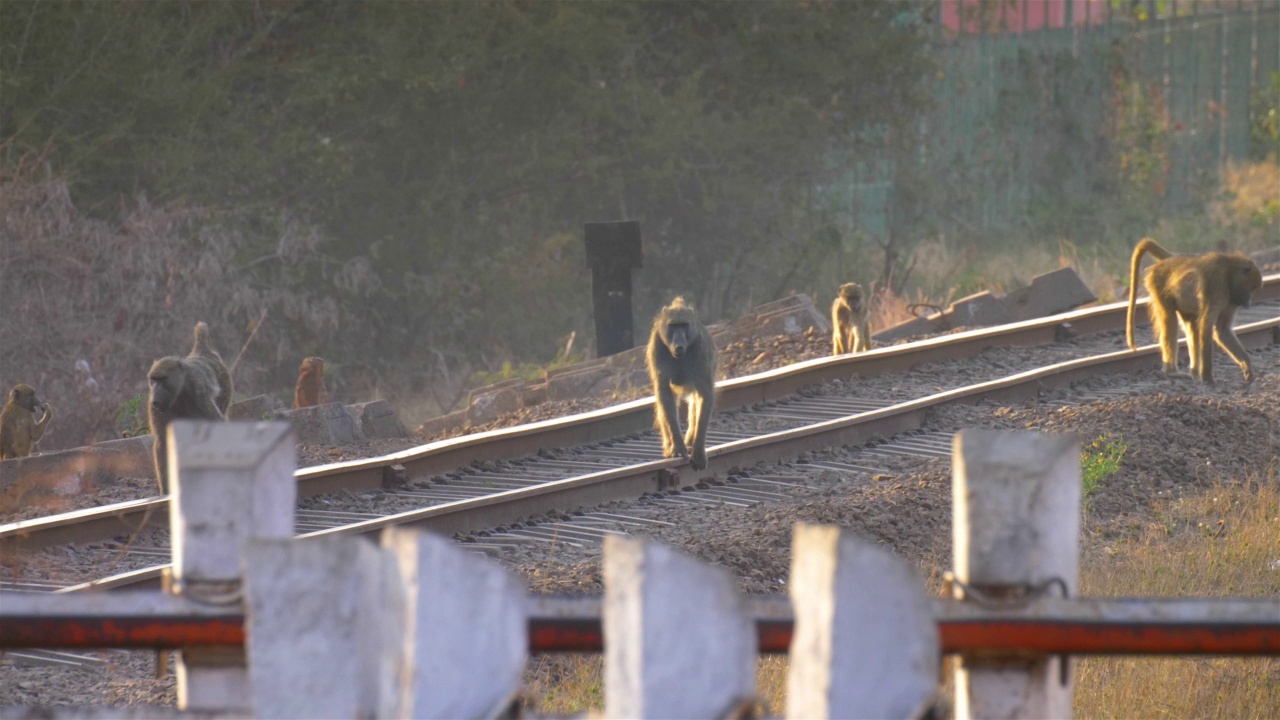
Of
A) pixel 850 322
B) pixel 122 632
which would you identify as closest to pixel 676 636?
pixel 122 632

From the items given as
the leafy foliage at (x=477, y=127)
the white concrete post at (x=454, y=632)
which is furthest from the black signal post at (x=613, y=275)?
the white concrete post at (x=454, y=632)

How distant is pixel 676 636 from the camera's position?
171 cm

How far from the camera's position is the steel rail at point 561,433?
278 inches

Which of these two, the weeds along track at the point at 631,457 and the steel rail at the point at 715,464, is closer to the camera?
the weeds along track at the point at 631,457

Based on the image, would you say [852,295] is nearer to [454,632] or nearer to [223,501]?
[223,501]

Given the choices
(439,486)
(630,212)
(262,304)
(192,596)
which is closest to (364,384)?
(262,304)

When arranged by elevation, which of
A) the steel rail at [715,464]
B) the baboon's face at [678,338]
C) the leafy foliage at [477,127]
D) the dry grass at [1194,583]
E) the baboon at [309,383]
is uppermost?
the leafy foliage at [477,127]

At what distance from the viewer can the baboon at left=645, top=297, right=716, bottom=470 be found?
335 inches

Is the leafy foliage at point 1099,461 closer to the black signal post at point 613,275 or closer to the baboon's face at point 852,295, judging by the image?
the baboon's face at point 852,295

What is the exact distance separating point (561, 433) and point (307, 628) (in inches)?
299

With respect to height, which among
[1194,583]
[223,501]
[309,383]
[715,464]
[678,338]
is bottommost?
[1194,583]

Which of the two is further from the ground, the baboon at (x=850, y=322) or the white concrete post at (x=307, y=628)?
the baboon at (x=850, y=322)

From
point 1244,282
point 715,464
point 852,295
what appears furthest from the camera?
point 852,295

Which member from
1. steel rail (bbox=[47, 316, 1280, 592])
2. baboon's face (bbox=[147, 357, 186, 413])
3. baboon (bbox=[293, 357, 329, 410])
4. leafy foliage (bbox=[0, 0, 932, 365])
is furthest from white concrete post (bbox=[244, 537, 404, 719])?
leafy foliage (bbox=[0, 0, 932, 365])
